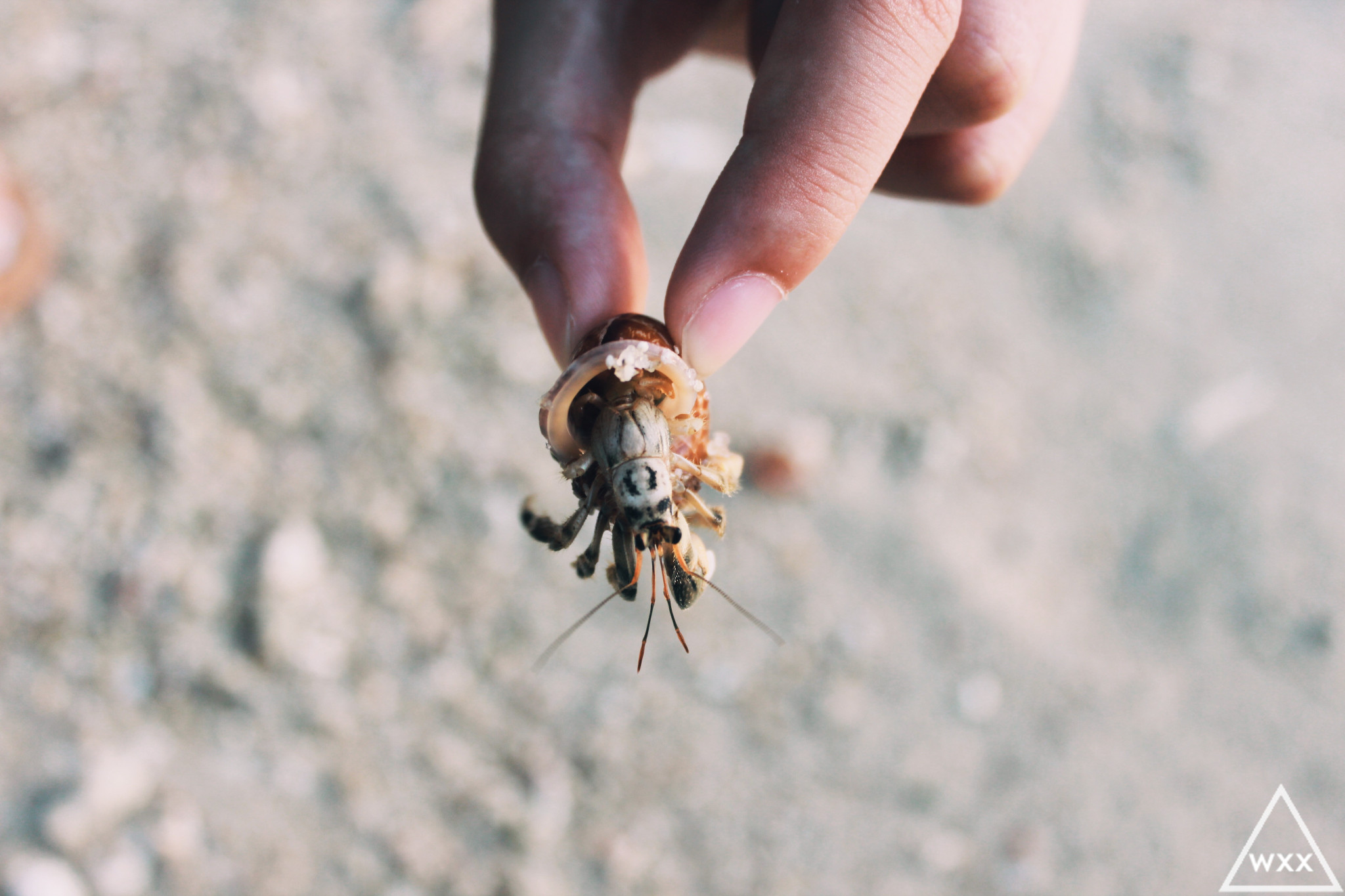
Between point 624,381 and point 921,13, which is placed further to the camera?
point 624,381

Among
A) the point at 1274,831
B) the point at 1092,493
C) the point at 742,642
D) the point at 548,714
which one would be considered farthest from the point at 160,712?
the point at 1274,831

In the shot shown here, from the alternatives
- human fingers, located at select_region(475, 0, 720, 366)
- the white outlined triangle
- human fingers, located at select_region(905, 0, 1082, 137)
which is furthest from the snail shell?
the white outlined triangle

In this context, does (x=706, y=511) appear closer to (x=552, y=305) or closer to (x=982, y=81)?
(x=552, y=305)

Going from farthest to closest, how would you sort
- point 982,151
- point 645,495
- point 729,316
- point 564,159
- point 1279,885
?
point 1279,885, point 982,151, point 564,159, point 645,495, point 729,316

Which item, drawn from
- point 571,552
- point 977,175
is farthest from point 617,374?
point 571,552

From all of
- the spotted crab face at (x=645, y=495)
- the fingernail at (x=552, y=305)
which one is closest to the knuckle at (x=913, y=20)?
the fingernail at (x=552, y=305)

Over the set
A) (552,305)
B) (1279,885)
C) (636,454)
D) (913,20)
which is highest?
(1279,885)

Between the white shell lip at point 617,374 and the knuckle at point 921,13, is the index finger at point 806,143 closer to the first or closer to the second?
the knuckle at point 921,13

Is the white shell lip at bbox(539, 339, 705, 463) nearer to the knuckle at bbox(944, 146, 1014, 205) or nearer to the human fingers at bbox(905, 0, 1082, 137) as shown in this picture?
the human fingers at bbox(905, 0, 1082, 137)
